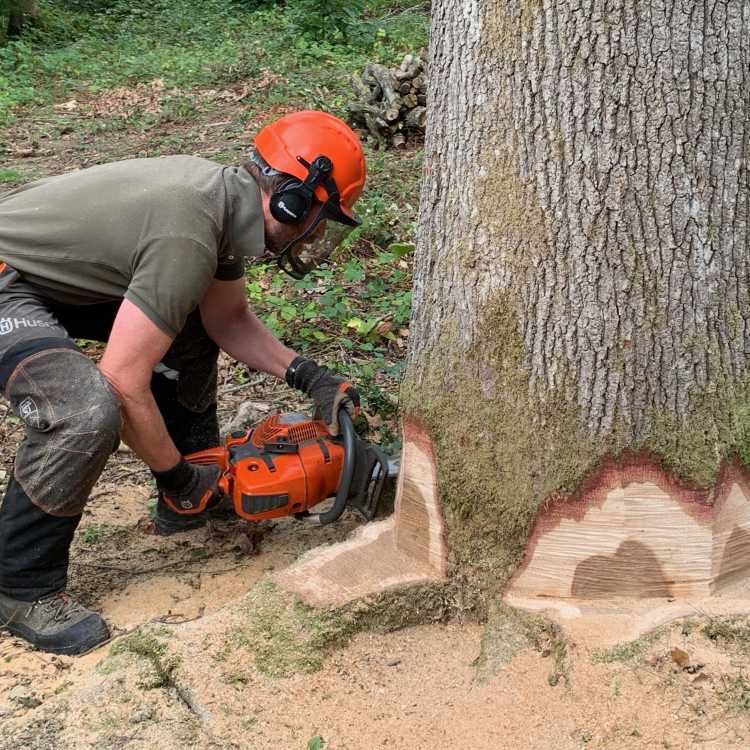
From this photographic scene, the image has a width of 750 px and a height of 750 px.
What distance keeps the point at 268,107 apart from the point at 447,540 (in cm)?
676

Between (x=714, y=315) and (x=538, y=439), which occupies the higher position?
(x=714, y=315)

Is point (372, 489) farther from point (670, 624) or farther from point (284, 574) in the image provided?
point (670, 624)

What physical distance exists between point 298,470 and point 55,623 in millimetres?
873

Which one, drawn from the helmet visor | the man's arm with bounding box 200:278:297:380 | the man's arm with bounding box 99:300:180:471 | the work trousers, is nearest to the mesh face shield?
the helmet visor

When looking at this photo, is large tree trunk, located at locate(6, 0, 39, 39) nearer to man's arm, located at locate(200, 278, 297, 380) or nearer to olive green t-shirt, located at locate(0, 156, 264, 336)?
man's arm, located at locate(200, 278, 297, 380)

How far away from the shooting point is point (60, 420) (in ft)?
8.09

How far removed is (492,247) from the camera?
2170 millimetres

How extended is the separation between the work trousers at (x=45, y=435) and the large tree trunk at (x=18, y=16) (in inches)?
460

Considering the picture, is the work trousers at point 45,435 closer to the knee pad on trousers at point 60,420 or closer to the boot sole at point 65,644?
the knee pad on trousers at point 60,420

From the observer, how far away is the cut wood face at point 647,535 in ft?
7.03

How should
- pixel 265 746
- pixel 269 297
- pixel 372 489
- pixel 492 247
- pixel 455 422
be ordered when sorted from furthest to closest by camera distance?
pixel 269 297
pixel 372 489
pixel 455 422
pixel 492 247
pixel 265 746

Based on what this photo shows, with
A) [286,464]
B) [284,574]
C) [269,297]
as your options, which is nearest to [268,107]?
Result: [269,297]

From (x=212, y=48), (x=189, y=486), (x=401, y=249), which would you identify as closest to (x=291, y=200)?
(x=189, y=486)

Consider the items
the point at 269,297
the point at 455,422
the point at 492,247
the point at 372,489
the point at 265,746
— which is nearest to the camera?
the point at 265,746
